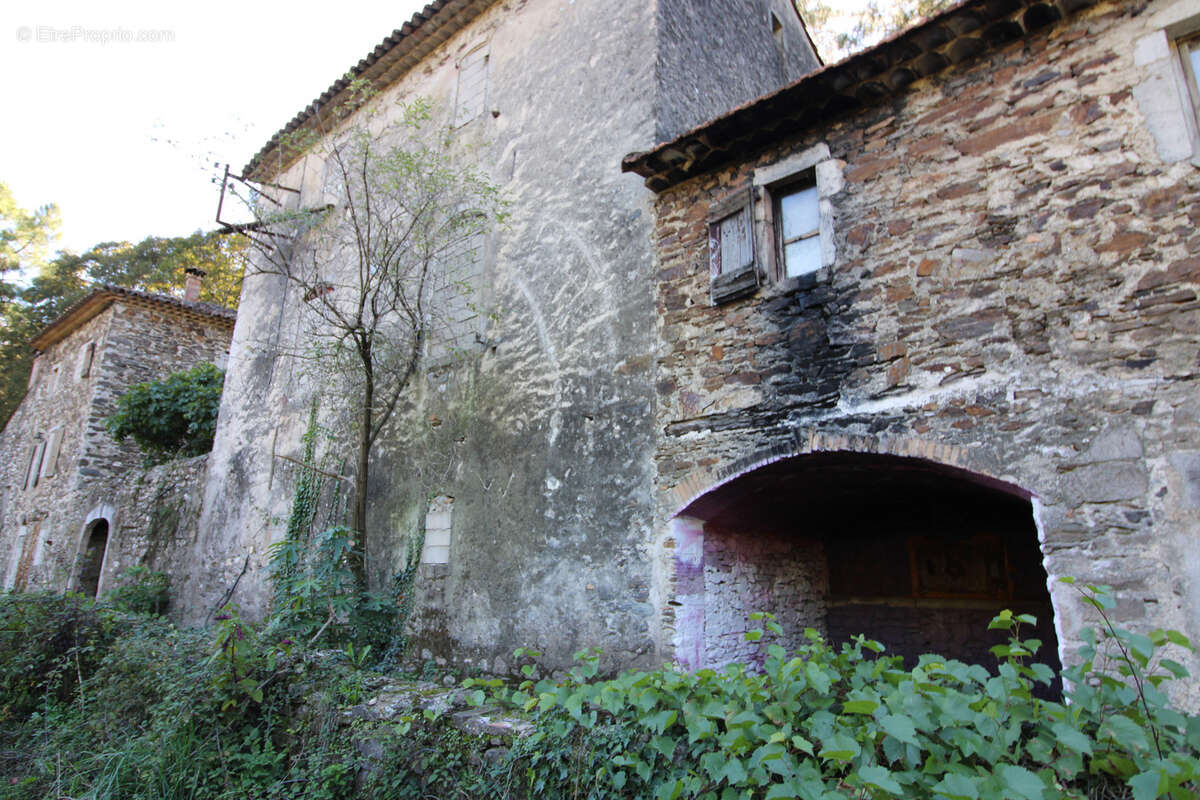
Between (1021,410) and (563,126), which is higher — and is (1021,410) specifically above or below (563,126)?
below

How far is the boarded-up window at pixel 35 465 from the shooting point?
16.2 metres

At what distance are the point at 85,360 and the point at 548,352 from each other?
47.0 ft

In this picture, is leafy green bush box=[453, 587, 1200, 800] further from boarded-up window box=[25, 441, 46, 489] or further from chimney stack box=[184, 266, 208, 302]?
boarded-up window box=[25, 441, 46, 489]

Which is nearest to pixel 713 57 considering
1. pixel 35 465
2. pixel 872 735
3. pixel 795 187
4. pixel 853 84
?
pixel 795 187

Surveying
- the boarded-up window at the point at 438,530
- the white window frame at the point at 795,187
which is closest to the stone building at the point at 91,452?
the boarded-up window at the point at 438,530

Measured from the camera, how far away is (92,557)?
13.7 meters

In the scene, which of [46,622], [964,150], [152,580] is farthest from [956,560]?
[152,580]

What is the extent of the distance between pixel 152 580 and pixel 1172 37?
13139mm

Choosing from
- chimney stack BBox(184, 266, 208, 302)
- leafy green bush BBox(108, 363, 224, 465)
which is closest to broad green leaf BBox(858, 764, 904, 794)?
leafy green bush BBox(108, 363, 224, 465)

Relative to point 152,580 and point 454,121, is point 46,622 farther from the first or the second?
point 454,121

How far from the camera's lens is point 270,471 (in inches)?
377

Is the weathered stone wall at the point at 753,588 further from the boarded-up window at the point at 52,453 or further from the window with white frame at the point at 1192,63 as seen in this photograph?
the boarded-up window at the point at 52,453

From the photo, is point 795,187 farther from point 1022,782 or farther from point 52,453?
point 52,453

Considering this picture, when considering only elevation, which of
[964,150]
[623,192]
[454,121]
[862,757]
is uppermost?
[454,121]
